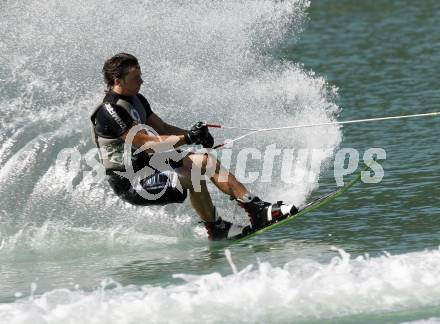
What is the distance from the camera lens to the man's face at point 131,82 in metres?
8.93

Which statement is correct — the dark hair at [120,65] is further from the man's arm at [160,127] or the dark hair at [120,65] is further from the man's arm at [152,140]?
the man's arm at [160,127]

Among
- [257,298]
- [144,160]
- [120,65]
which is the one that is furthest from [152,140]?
[257,298]

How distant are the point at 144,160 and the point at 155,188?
0.93 feet

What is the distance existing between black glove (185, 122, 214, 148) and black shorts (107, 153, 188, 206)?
0.49 meters

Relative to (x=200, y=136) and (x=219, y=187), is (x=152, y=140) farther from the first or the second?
(x=219, y=187)

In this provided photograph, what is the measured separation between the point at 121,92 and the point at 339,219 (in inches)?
98.9

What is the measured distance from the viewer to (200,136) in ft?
28.4

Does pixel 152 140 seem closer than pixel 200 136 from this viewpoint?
No

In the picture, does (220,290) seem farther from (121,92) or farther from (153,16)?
(153,16)

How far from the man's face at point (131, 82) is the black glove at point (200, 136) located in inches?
25.9

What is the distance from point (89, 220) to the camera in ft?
33.2

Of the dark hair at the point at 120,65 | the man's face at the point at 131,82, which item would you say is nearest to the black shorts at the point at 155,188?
the man's face at the point at 131,82

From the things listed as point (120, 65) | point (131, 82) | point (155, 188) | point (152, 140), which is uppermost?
point (120, 65)

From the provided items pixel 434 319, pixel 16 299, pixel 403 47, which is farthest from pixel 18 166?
pixel 403 47
